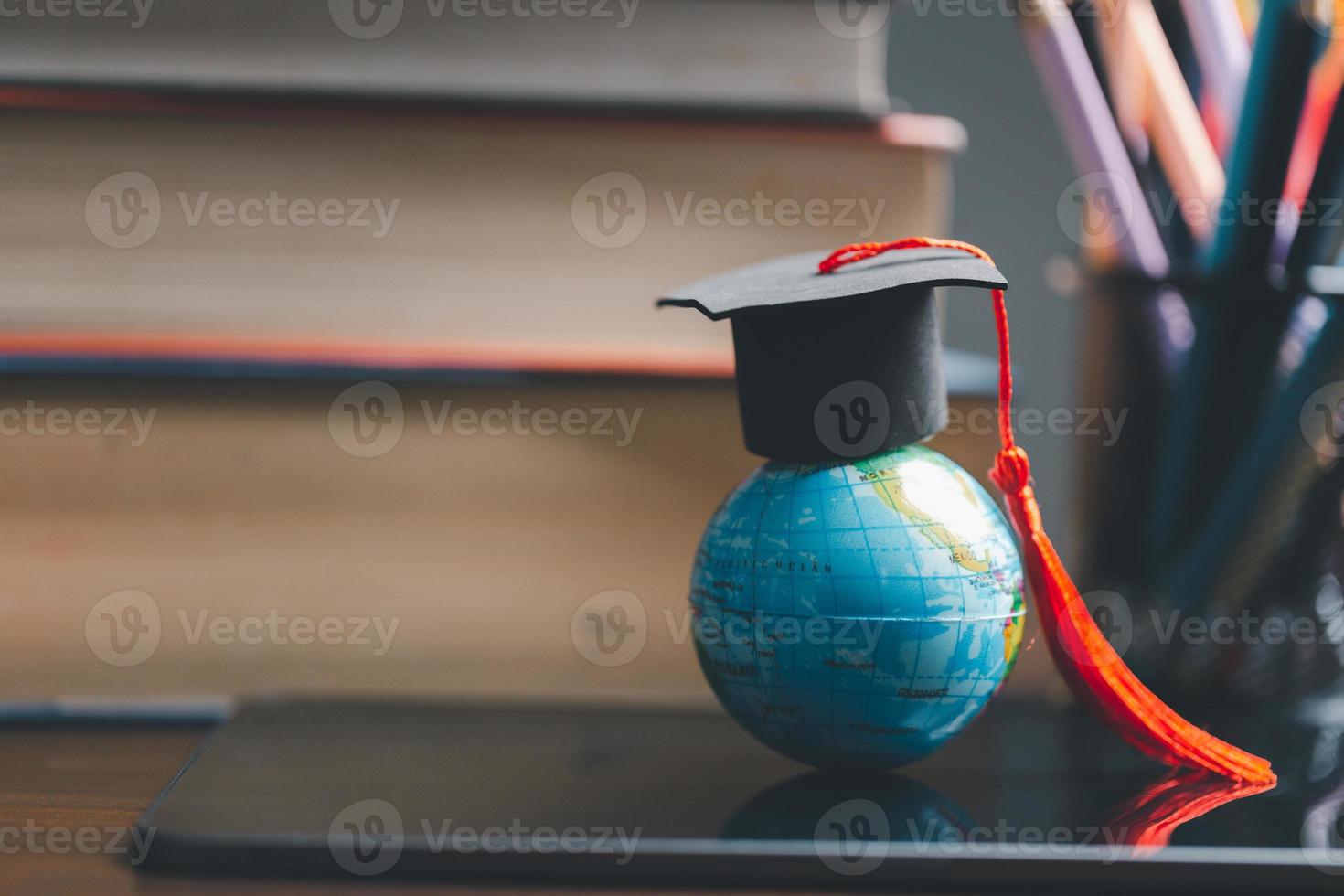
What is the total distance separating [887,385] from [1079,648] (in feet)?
0.46

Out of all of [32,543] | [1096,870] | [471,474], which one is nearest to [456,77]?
[471,474]

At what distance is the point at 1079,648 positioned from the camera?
50 centimetres

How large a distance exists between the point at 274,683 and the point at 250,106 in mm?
307

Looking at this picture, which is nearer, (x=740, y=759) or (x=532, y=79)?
(x=740, y=759)

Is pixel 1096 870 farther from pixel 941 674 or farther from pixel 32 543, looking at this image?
pixel 32 543

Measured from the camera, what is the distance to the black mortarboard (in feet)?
1.56

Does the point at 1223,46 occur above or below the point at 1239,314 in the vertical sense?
above

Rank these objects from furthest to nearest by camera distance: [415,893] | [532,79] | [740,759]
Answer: [532,79], [740,759], [415,893]

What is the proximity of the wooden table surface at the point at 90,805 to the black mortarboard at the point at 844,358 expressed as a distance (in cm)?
19

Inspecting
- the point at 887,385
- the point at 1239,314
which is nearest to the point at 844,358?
the point at 887,385

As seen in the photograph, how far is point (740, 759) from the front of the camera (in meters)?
0.54

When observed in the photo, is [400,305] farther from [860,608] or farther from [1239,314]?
[1239,314]

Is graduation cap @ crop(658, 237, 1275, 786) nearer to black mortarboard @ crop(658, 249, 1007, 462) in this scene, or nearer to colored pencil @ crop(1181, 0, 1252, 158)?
black mortarboard @ crop(658, 249, 1007, 462)

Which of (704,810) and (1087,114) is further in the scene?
(1087,114)
